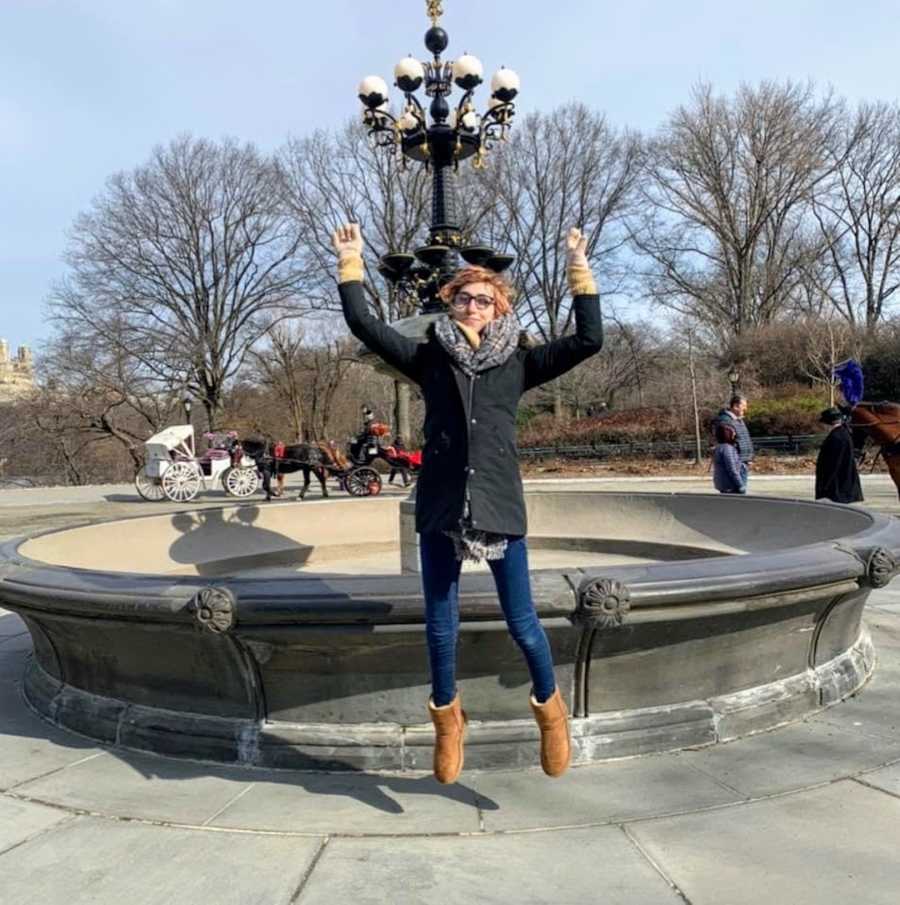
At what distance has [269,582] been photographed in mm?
3348

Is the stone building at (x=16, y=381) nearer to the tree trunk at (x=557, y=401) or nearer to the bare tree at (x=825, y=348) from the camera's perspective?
the tree trunk at (x=557, y=401)

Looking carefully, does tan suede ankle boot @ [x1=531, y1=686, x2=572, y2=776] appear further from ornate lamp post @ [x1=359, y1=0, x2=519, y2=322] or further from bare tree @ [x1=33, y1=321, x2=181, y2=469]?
bare tree @ [x1=33, y1=321, x2=181, y2=469]

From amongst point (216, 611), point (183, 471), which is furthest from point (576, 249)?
point (183, 471)

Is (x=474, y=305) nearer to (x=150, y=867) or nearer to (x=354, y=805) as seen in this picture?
(x=354, y=805)

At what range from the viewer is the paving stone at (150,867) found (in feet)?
7.95

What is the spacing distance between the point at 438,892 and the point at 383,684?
1064 millimetres

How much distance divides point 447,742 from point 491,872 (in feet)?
1.49

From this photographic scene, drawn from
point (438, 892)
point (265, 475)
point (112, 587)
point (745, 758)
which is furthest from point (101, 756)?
point (265, 475)

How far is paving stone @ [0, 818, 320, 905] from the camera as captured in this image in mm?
2424

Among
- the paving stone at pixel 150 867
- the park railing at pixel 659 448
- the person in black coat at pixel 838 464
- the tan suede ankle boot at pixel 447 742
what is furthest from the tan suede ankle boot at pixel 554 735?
the park railing at pixel 659 448

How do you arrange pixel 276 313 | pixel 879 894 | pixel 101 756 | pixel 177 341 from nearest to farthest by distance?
pixel 879 894
pixel 101 756
pixel 177 341
pixel 276 313

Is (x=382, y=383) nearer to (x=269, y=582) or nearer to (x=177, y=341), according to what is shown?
(x=177, y=341)

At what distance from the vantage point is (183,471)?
21.0m

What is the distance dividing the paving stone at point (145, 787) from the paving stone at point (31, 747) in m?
0.11
